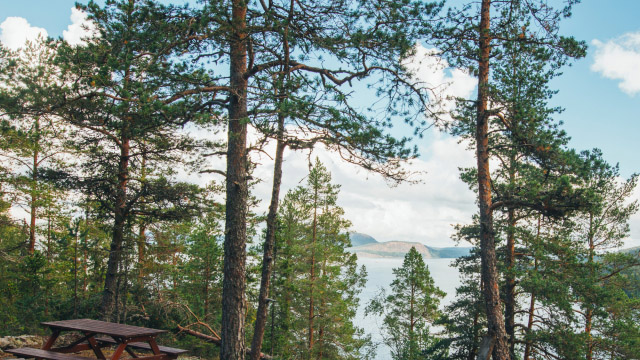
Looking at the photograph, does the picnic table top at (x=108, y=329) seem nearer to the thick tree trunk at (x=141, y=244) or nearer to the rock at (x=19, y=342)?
the rock at (x=19, y=342)

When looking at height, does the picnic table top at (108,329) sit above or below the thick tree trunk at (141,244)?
below

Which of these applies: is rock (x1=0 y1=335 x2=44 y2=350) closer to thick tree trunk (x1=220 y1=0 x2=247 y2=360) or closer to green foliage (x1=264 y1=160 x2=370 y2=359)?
thick tree trunk (x1=220 y1=0 x2=247 y2=360)

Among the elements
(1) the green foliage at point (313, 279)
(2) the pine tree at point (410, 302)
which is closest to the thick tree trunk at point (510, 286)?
(2) the pine tree at point (410, 302)

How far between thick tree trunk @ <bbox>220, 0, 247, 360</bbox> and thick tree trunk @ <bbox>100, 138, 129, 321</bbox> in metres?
5.07

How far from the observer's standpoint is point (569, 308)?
32.6 feet

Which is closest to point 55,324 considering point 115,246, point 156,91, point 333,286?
point 156,91

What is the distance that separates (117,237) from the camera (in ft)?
30.9

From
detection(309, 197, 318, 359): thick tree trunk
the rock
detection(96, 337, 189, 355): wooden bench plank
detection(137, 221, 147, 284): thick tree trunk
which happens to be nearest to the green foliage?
detection(309, 197, 318, 359): thick tree trunk

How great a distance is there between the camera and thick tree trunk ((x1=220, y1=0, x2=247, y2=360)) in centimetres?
534

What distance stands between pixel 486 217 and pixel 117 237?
27.3 ft

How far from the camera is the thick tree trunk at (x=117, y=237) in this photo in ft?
30.0

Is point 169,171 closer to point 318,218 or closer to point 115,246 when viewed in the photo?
point 115,246

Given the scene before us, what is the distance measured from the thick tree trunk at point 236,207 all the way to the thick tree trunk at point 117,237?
5068 millimetres

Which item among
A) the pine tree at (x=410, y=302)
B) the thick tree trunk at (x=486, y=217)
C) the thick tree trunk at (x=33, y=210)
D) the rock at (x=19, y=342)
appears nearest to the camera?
the thick tree trunk at (x=486, y=217)
